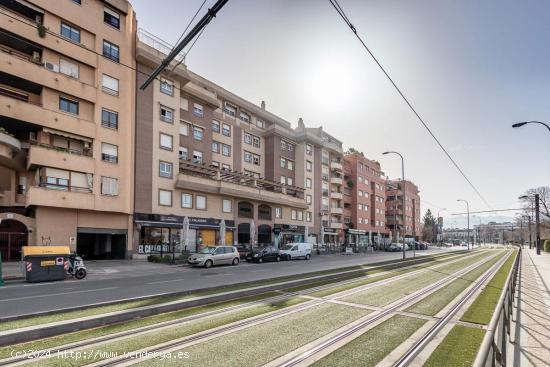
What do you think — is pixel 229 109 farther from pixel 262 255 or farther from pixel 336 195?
pixel 336 195

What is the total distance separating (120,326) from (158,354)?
208 cm

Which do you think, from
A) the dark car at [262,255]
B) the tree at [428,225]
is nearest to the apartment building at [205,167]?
the dark car at [262,255]

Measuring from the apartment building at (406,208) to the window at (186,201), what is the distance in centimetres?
6127

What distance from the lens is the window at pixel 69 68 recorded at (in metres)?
24.8

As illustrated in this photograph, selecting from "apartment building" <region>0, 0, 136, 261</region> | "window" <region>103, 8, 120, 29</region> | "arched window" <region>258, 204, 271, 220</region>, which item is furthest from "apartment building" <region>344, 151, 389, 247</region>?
"window" <region>103, 8, 120, 29</region>

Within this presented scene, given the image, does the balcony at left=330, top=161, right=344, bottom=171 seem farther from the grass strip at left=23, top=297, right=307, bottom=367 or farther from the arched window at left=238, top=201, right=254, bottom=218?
the grass strip at left=23, top=297, right=307, bottom=367

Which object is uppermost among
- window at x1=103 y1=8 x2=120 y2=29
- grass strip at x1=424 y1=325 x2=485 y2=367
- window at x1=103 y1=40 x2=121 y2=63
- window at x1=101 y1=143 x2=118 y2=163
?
window at x1=103 y1=8 x2=120 y2=29

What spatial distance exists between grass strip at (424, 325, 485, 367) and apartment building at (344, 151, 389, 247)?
176 feet

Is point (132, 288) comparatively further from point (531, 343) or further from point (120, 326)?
point (531, 343)

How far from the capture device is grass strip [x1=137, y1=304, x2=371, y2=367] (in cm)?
511

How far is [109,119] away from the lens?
2681 cm

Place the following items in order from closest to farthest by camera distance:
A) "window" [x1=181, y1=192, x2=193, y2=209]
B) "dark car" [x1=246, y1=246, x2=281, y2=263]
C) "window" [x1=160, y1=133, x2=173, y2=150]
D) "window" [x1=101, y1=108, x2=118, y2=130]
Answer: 1. "window" [x1=101, y1=108, x2=118, y2=130]
2. "dark car" [x1=246, y1=246, x2=281, y2=263]
3. "window" [x1=160, y1=133, x2=173, y2=150]
4. "window" [x1=181, y1=192, x2=193, y2=209]

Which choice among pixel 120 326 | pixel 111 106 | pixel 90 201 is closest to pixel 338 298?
pixel 120 326

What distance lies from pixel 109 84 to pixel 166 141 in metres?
6.69
